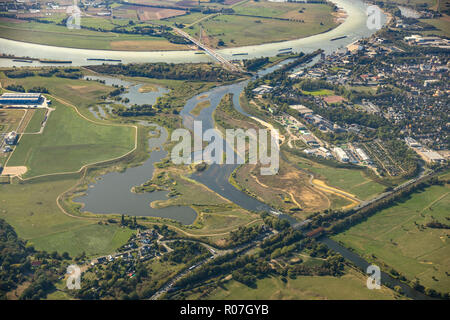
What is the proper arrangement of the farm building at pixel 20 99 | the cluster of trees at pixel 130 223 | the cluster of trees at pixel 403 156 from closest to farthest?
the cluster of trees at pixel 130 223
the cluster of trees at pixel 403 156
the farm building at pixel 20 99

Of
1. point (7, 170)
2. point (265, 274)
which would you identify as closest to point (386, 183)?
point (265, 274)

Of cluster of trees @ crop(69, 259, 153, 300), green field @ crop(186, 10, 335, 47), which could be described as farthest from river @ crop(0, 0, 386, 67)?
cluster of trees @ crop(69, 259, 153, 300)

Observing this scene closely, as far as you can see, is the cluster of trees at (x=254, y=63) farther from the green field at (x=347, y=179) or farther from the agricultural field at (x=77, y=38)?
the green field at (x=347, y=179)

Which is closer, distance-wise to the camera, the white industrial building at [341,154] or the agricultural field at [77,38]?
the white industrial building at [341,154]

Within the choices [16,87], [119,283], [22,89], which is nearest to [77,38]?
[16,87]

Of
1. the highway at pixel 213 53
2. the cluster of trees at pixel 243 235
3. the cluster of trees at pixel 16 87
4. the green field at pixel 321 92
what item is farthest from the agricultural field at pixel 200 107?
the cluster of trees at pixel 243 235

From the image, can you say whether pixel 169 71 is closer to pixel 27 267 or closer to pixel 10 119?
pixel 10 119
